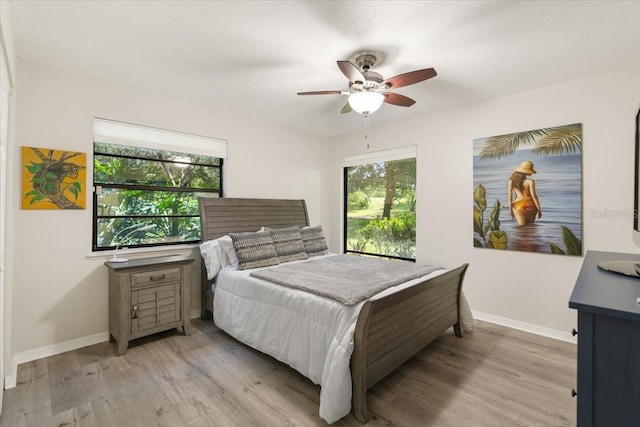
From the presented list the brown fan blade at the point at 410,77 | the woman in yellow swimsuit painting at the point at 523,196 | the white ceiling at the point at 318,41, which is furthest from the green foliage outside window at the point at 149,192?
the woman in yellow swimsuit painting at the point at 523,196

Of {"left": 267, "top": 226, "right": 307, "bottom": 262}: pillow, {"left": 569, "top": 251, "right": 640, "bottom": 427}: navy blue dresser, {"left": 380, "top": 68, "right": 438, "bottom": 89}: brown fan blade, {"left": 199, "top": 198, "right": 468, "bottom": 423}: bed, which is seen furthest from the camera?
{"left": 267, "top": 226, "right": 307, "bottom": 262}: pillow

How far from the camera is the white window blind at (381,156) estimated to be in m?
4.13

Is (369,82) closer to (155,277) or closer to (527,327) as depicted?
(155,277)

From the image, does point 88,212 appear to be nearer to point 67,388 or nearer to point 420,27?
point 67,388

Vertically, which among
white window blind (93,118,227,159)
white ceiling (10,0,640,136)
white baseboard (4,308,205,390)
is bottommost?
white baseboard (4,308,205,390)

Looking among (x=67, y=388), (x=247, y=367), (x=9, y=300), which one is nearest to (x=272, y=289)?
(x=247, y=367)

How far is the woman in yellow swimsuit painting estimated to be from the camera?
311cm

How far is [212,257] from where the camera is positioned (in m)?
3.23

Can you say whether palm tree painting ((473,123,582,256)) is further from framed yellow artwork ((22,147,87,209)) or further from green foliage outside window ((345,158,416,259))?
framed yellow artwork ((22,147,87,209))

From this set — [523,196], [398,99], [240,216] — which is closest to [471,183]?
[523,196]

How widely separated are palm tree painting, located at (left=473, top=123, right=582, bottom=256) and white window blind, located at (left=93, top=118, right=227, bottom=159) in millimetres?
3087

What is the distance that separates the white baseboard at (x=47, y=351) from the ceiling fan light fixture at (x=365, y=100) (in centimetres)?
311

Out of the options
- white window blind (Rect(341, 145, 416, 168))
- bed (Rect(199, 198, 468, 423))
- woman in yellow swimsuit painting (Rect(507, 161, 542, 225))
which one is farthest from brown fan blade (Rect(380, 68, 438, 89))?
white window blind (Rect(341, 145, 416, 168))

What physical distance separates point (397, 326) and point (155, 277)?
2177 mm
